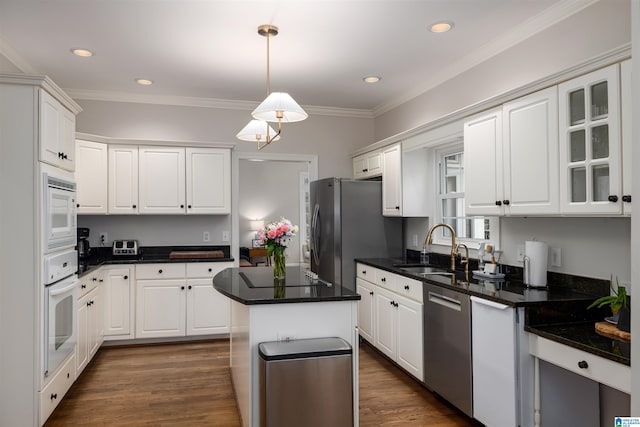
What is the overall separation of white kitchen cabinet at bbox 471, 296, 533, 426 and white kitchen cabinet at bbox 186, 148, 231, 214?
10.1 ft

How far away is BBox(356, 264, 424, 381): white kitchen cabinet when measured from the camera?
11.1 feet

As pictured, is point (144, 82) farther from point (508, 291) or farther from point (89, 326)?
point (508, 291)

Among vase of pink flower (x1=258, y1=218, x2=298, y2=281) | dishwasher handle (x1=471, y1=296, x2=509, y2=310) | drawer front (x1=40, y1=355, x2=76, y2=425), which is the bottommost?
drawer front (x1=40, y1=355, x2=76, y2=425)

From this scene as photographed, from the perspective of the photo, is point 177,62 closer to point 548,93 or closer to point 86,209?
point 86,209

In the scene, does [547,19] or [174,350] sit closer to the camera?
[547,19]

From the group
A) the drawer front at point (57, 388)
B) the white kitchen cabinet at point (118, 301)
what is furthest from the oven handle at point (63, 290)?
the white kitchen cabinet at point (118, 301)

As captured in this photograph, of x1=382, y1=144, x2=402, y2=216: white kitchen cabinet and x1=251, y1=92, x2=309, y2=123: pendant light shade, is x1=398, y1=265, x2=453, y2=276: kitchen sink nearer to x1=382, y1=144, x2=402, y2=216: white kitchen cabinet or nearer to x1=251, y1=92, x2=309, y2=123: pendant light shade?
x1=382, y1=144, x2=402, y2=216: white kitchen cabinet

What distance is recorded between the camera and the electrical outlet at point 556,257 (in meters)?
2.82

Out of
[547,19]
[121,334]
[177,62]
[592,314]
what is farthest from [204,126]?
[592,314]

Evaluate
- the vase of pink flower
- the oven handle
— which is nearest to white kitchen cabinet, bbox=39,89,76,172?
the oven handle

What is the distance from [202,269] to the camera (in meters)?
4.71

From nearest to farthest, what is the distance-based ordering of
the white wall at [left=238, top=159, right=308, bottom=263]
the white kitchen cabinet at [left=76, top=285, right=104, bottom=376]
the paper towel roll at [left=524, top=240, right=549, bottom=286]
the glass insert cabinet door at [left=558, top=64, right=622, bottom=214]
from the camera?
the glass insert cabinet door at [left=558, top=64, right=622, bottom=214] → the paper towel roll at [left=524, top=240, right=549, bottom=286] → the white kitchen cabinet at [left=76, top=285, right=104, bottom=376] → the white wall at [left=238, top=159, right=308, bottom=263]

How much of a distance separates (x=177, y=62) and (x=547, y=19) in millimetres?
2877

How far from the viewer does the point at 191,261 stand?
4.67 meters
